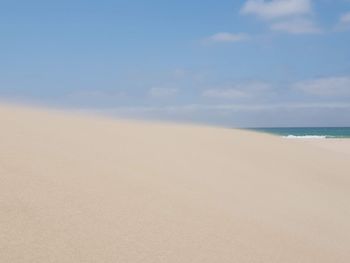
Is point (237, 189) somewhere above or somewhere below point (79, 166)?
below

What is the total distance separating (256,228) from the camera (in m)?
4.14

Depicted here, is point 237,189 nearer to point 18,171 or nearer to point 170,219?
point 170,219

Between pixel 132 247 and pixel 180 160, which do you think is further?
pixel 180 160

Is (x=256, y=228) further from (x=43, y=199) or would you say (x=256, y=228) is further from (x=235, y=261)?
(x=43, y=199)

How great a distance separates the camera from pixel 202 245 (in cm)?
344

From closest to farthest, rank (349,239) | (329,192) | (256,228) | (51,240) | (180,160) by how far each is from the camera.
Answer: (51,240) < (256,228) < (349,239) < (180,160) < (329,192)

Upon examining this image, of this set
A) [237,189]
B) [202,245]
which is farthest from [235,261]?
[237,189]

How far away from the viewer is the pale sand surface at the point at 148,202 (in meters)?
3.12

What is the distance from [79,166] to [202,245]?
145 cm

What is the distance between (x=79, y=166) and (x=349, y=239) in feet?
8.84

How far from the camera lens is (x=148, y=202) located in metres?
3.95

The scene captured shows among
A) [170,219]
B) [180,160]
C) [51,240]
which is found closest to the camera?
[51,240]

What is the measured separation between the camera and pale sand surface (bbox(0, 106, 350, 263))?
3.12 m

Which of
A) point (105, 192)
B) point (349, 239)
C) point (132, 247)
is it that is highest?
point (105, 192)
